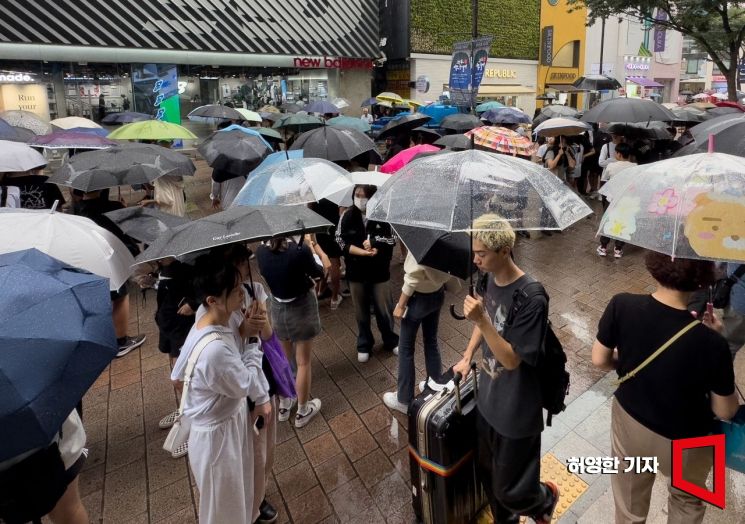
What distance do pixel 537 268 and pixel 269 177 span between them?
4.82m

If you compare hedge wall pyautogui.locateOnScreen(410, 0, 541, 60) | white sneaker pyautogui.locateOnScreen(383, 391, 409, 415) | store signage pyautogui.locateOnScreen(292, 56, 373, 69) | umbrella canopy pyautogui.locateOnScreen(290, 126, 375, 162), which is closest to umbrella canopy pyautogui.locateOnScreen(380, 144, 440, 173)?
umbrella canopy pyautogui.locateOnScreen(290, 126, 375, 162)

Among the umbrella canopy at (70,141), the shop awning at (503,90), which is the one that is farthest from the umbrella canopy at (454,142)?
the shop awning at (503,90)

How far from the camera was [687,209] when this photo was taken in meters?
2.34

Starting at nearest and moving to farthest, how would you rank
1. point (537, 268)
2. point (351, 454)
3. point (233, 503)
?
1. point (233, 503)
2. point (351, 454)
3. point (537, 268)

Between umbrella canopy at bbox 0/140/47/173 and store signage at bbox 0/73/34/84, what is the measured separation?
525 inches

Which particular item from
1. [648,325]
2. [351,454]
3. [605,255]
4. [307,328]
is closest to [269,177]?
[307,328]

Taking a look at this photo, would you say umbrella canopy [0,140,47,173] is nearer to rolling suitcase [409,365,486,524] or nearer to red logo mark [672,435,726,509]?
rolling suitcase [409,365,486,524]

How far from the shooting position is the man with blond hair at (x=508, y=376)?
7.44 feet

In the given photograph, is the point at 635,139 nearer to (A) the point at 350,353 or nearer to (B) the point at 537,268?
(B) the point at 537,268

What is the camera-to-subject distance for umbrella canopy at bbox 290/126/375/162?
5773mm

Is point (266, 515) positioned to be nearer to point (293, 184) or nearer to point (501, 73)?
point (293, 184)

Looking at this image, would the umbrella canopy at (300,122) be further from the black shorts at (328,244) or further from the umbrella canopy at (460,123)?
the black shorts at (328,244)

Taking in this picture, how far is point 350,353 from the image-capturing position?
5.11 m

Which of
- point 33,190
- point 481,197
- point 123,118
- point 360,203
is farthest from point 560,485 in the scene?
point 123,118
